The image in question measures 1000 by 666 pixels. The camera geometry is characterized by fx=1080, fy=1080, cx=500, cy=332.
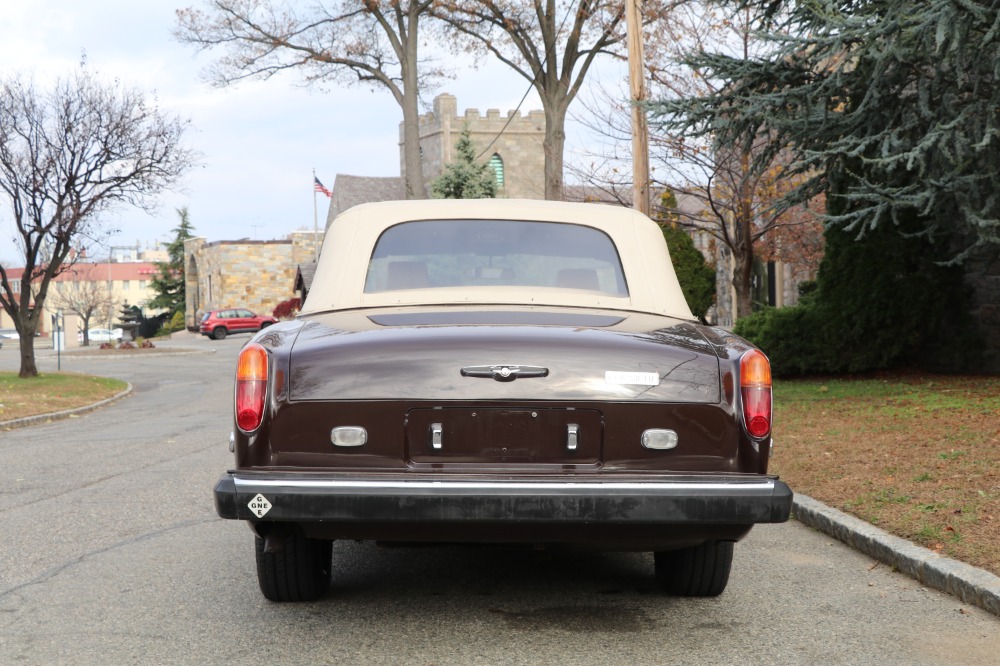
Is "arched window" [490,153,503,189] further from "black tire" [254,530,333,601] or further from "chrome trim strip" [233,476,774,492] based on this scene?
"chrome trim strip" [233,476,774,492]

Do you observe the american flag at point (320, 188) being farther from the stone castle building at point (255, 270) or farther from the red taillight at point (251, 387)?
the red taillight at point (251, 387)

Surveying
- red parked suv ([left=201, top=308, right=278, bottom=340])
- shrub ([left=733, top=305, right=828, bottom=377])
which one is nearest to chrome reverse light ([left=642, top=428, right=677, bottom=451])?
shrub ([left=733, top=305, right=828, bottom=377])

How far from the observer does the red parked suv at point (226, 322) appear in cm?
5706

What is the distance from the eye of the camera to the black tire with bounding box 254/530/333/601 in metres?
4.45

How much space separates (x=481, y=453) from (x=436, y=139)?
63457 millimetres

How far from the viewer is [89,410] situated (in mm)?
18719

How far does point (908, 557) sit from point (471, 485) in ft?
8.78

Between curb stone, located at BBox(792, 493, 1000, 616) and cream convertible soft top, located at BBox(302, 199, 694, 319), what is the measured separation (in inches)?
66.3

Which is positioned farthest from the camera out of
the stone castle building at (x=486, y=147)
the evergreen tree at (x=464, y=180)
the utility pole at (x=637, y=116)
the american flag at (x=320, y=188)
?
the stone castle building at (x=486, y=147)

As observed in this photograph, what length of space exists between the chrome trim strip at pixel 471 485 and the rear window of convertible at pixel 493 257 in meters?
1.35

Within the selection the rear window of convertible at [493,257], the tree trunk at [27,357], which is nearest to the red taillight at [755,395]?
the rear window of convertible at [493,257]

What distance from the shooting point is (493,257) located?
5.07 meters

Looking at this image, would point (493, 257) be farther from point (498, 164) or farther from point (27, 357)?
point (498, 164)

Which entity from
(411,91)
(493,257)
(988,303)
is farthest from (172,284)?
(493,257)
